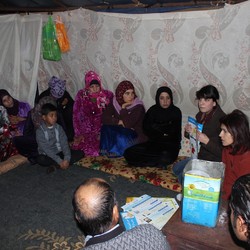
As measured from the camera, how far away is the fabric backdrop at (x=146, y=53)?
2.94m

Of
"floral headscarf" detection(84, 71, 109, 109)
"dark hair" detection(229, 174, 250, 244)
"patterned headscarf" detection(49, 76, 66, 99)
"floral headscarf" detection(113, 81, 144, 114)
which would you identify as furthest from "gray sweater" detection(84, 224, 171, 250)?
"patterned headscarf" detection(49, 76, 66, 99)

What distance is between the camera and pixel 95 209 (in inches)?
47.8

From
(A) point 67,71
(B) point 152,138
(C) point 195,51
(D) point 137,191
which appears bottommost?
(D) point 137,191

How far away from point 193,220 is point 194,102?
6.65ft

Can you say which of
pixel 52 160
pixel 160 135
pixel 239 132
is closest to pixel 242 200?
pixel 239 132

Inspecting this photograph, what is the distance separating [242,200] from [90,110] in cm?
288

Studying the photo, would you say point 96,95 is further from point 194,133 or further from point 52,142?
point 194,133

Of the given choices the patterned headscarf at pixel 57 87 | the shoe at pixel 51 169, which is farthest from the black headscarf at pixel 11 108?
the shoe at pixel 51 169

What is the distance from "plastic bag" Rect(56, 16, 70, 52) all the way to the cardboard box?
2946 millimetres

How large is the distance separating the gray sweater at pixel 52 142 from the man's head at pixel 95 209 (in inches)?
82.4

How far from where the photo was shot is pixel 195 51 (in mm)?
3125

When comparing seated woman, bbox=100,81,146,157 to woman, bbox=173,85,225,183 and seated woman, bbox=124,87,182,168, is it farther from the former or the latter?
woman, bbox=173,85,225,183

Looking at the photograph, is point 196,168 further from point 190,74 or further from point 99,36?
point 99,36

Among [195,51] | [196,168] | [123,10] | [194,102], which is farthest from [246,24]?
[196,168]
